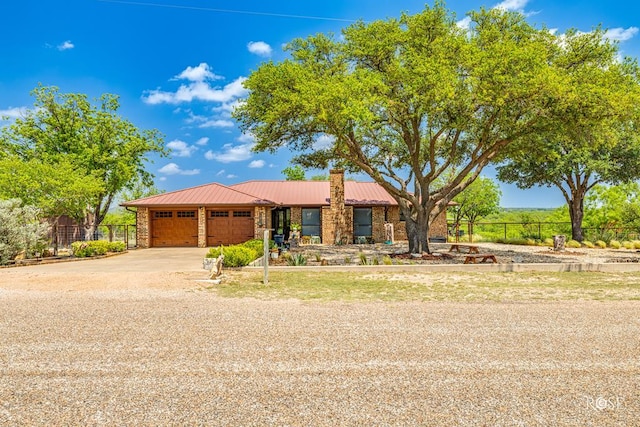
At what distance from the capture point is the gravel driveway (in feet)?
11.4

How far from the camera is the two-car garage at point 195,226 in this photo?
23609 mm

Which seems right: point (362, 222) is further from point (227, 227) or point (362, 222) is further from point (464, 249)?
point (227, 227)

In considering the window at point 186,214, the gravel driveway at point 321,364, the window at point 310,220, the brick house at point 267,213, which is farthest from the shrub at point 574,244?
Result: the window at point 186,214

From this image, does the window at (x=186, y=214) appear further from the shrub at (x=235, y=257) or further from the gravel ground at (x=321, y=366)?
the gravel ground at (x=321, y=366)

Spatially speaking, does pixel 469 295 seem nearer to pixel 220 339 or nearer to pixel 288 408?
pixel 220 339

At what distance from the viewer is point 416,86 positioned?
44.3 ft

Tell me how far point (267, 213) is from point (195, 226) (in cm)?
434

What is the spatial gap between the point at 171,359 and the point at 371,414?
2570 mm

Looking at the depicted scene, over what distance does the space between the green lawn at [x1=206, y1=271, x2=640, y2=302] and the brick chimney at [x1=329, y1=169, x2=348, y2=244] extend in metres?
13.3

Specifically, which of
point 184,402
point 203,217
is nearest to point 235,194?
point 203,217

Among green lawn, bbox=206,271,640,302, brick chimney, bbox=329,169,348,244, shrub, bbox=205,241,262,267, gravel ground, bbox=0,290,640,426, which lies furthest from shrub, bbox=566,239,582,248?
shrub, bbox=205,241,262,267

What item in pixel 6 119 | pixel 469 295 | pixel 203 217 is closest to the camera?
pixel 469 295

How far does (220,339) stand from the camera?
18.2 feet

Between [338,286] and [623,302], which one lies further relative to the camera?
[338,286]
